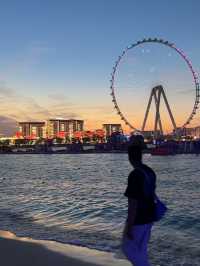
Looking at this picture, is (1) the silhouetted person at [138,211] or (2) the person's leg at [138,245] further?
(2) the person's leg at [138,245]

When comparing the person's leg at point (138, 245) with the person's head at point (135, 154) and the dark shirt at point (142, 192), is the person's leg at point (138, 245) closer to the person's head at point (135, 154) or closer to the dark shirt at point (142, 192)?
the dark shirt at point (142, 192)

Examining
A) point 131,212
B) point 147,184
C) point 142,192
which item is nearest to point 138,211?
point 131,212

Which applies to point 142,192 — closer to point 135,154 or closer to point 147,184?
point 147,184

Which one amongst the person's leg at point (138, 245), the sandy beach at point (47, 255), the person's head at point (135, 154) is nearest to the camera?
the person's leg at point (138, 245)

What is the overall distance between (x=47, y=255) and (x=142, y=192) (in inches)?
145

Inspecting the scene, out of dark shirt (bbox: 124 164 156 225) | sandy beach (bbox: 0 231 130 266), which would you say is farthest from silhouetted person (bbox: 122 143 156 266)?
sandy beach (bbox: 0 231 130 266)

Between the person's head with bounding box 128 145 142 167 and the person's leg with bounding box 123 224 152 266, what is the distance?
89cm

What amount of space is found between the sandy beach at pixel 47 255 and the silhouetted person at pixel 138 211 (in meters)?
2.31

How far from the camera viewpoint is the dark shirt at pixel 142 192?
700cm

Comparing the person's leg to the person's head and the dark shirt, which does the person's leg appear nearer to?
the dark shirt

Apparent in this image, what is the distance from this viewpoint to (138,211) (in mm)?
7062

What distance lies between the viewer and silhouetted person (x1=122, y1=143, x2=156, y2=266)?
6.99 m

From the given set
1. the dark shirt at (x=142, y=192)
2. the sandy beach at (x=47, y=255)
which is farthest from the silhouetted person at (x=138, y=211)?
the sandy beach at (x=47, y=255)

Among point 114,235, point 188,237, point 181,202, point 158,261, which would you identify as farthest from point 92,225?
point 181,202
